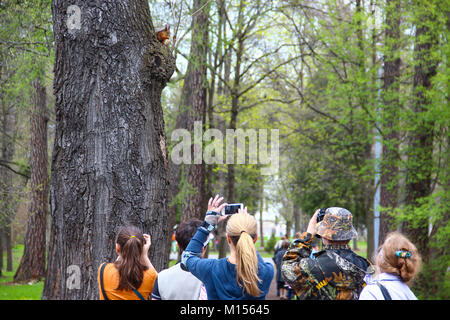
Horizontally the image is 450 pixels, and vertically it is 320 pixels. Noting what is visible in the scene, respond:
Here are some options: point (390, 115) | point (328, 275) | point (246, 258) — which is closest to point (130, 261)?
point (246, 258)

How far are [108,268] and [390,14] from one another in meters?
11.9

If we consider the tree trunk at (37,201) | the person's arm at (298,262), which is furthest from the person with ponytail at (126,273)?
the tree trunk at (37,201)

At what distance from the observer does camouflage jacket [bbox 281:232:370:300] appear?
3.13 metres

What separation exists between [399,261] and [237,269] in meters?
1.02

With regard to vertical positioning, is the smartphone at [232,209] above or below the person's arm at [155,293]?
above

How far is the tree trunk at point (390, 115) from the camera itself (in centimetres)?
1249

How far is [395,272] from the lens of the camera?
117 inches

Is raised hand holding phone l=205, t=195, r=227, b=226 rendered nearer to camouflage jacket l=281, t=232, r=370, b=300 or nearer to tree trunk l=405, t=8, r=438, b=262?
camouflage jacket l=281, t=232, r=370, b=300

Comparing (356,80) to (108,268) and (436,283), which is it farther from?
(108,268)

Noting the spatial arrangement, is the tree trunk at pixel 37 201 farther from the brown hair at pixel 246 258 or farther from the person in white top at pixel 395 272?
the person in white top at pixel 395 272

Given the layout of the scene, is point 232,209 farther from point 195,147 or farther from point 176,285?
point 195,147

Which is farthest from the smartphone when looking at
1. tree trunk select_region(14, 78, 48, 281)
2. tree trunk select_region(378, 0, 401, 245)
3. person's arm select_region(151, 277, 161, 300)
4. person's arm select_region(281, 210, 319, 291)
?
tree trunk select_region(14, 78, 48, 281)

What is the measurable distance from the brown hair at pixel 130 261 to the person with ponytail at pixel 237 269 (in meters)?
0.31

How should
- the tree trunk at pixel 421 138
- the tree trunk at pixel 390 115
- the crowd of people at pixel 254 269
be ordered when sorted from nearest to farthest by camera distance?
the crowd of people at pixel 254 269, the tree trunk at pixel 421 138, the tree trunk at pixel 390 115
